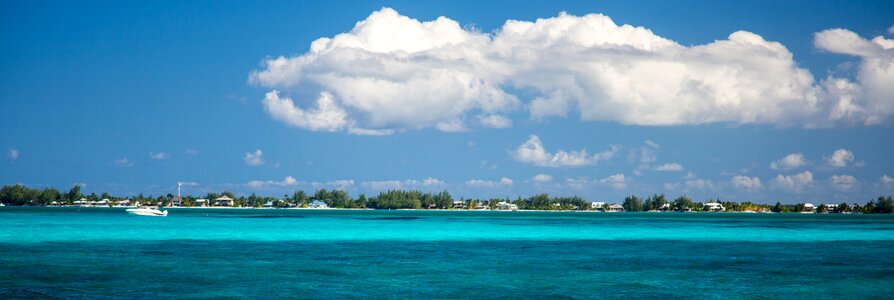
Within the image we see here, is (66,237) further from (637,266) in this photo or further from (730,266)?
(730,266)

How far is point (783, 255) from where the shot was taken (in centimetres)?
6688

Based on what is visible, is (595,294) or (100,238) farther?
(100,238)

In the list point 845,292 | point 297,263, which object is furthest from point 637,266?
Answer: point 297,263

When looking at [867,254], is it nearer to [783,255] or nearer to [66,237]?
[783,255]

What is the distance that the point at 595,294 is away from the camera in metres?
41.0

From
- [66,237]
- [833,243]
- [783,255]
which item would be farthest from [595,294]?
[66,237]

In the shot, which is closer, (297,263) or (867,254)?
(297,263)

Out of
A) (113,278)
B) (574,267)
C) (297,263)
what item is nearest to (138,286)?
(113,278)

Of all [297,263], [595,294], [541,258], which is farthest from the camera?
[541,258]

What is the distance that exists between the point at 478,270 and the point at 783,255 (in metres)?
28.4

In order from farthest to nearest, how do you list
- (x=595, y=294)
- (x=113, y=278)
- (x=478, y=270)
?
A: (x=478, y=270), (x=113, y=278), (x=595, y=294)

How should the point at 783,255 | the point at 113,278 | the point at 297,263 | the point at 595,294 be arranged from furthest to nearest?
the point at 783,255
the point at 297,263
the point at 113,278
the point at 595,294

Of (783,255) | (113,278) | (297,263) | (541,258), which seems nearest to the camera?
(113,278)

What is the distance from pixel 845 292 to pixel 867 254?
28.6 meters
